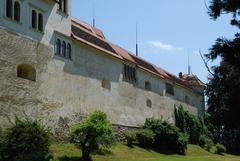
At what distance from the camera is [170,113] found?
48438mm

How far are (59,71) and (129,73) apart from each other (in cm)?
1111

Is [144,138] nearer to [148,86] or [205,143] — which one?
[148,86]

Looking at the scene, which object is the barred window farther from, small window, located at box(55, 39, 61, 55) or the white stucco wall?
the white stucco wall

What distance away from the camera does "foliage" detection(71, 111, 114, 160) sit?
2759 centimetres

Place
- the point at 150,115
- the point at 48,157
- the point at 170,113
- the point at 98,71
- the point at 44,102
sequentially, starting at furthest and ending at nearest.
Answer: the point at 170,113 < the point at 150,115 < the point at 98,71 < the point at 44,102 < the point at 48,157

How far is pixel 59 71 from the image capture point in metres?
30.5

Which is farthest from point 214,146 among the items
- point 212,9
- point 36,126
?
point 212,9

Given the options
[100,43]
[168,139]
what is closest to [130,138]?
[168,139]

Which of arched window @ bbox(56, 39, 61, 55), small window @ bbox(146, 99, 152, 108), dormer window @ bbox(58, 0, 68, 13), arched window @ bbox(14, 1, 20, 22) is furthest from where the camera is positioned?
small window @ bbox(146, 99, 152, 108)

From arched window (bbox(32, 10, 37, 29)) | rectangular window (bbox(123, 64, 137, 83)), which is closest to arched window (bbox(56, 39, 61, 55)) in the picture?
arched window (bbox(32, 10, 37, 29))

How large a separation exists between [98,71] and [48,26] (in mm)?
6750

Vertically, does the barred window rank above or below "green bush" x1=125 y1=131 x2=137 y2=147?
above

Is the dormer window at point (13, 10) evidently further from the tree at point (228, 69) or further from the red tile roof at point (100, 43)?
the tree at point (228, 69)

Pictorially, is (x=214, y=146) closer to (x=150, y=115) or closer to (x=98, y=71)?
(x=150, y=115)
